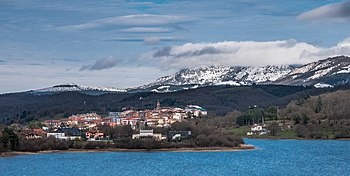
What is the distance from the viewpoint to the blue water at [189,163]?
44.6 m

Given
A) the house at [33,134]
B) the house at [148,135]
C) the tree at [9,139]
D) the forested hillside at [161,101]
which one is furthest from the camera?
the forested hillside at [161,101]

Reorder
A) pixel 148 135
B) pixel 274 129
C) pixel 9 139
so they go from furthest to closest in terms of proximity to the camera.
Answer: pixel 274 129, pixel 148 135, pixel 9 139

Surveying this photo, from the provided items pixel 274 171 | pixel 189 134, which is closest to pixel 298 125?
pixel 189 134

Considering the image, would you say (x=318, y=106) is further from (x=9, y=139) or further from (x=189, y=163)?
(x=189, y=163)

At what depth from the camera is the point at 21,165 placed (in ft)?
164

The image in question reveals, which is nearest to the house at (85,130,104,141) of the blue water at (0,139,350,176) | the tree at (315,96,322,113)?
the blue water at (0,139,350,176)

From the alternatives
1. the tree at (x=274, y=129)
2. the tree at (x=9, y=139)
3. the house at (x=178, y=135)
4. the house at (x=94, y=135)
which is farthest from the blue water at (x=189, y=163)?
the tree at (x=274, y=129)

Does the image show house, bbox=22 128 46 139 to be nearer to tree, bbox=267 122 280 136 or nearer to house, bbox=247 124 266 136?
house, bbox=247 124 266 136

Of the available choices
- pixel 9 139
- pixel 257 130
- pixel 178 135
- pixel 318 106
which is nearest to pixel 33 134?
pixel 9 139

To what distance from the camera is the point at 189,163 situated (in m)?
50.6

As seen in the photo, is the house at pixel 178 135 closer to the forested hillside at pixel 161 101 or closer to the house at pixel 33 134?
the house at pixel 33 134

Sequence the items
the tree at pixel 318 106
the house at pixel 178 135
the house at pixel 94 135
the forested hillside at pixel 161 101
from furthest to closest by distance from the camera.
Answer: the forested hillside at pixel 161 101, the tree at pixel 318 106, the house at pixel 94 135, the house at pixel 178 135

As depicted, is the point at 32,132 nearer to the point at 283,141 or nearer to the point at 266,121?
the point at 283,141

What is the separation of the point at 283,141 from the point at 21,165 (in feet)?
123
